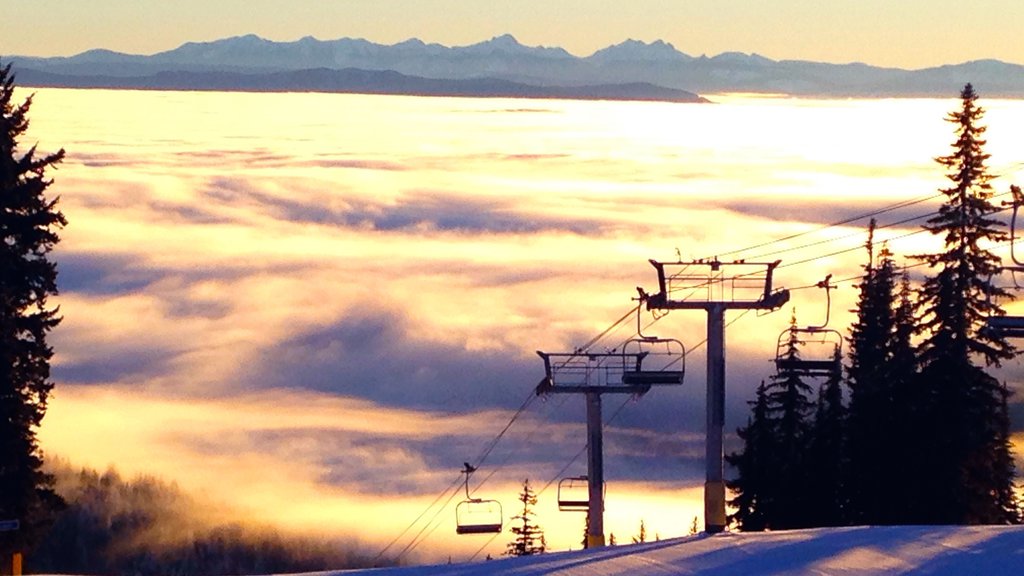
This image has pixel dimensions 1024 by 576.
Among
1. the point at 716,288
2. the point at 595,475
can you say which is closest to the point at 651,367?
the point at 595,475

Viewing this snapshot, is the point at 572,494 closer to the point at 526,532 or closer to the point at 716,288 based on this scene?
the point at 716,288

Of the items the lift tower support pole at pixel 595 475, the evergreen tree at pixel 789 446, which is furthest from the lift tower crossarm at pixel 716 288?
the evergreen tree at pixel 789 446

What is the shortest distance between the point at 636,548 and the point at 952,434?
69.5 ft

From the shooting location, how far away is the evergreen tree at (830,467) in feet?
177

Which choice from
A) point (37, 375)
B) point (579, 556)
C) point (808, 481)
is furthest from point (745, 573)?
point (808, 481)

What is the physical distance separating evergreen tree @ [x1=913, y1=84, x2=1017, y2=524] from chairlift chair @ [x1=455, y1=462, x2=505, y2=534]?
11.4 m

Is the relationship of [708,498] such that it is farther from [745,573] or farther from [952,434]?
[952,434]

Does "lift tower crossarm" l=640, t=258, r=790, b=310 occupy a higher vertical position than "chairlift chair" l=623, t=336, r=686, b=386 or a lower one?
higher

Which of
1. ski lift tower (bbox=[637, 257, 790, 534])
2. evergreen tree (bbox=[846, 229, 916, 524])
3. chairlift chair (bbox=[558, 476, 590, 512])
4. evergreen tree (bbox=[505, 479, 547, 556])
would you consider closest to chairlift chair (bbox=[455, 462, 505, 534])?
chairlift chair (bbox=[558, 476, 590, 512])

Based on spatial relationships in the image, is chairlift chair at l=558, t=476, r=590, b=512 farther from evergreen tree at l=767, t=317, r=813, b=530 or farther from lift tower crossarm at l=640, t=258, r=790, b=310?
evergreen tree at l=767, t=317, r=813, b=530

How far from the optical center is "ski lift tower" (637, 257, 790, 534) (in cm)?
3459

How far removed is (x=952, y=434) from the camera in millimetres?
49188

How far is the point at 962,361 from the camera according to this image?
1977 inches

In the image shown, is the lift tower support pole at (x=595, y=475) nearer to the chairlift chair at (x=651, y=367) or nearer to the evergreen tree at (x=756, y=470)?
the chairlift chair at (x=651, y=367)
